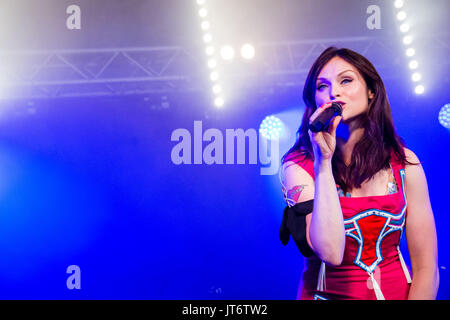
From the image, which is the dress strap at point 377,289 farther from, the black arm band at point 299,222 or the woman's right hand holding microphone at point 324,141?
the woman's right hand holding microphone at point 324,141

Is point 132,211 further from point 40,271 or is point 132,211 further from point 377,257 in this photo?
point 377,257

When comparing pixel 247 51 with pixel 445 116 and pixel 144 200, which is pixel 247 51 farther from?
pixel 445 116

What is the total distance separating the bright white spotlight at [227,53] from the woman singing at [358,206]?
0.66m

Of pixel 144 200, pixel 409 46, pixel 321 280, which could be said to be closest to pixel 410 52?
pixel 409 46

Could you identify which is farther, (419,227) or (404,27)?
(404,27)

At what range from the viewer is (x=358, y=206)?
200 centimetres

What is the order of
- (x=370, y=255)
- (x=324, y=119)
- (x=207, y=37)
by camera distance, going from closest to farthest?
(x=324, y=119), (x=370, y=255), (x=207, y=37)

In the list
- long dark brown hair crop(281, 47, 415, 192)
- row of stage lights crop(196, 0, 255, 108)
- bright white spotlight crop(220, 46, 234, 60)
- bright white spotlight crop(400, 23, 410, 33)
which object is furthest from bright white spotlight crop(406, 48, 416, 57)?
bright white spotlight crop(220, 46, 234, 60)

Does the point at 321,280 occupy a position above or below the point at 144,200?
below

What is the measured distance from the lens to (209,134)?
2.64 m

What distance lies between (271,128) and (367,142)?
617 millimetres

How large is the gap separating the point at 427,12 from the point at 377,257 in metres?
1.45

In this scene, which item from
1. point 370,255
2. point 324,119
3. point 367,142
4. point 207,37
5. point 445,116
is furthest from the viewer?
point 207,37
